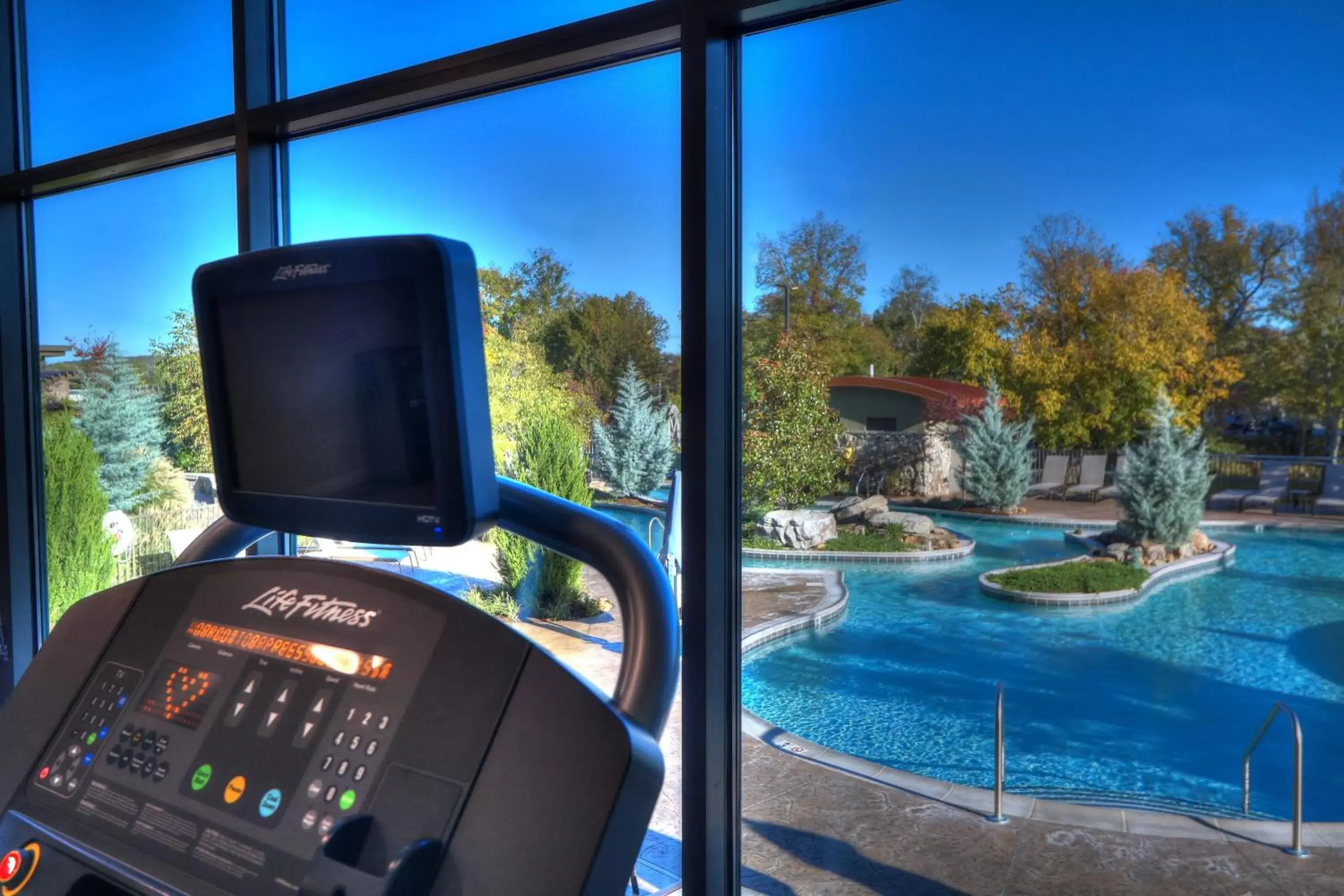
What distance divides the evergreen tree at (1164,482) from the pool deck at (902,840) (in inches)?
22.2

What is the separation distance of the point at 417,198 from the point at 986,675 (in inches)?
79.3

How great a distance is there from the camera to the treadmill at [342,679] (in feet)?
2.90

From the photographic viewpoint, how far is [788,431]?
2.23 m

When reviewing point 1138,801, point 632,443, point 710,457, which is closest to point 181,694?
point 710,457

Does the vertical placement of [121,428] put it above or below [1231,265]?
below

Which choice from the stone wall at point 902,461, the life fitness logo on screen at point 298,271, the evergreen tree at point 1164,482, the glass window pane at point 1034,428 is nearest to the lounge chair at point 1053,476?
the glass window pane at point 1034,428

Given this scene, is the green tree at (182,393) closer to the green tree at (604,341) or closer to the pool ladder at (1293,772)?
the green tree at (604,341)

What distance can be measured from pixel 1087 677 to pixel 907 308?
86 centimetres

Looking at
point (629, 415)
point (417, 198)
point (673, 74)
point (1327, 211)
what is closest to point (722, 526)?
point (629, 415)

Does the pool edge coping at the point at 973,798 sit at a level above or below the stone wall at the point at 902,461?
below

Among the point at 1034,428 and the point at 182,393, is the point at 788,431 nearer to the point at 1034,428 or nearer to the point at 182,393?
the point at 1034,428

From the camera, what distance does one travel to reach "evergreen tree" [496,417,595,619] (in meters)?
2.68

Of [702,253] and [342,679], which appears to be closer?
[342,679]

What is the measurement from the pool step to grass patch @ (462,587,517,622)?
4.53ft
